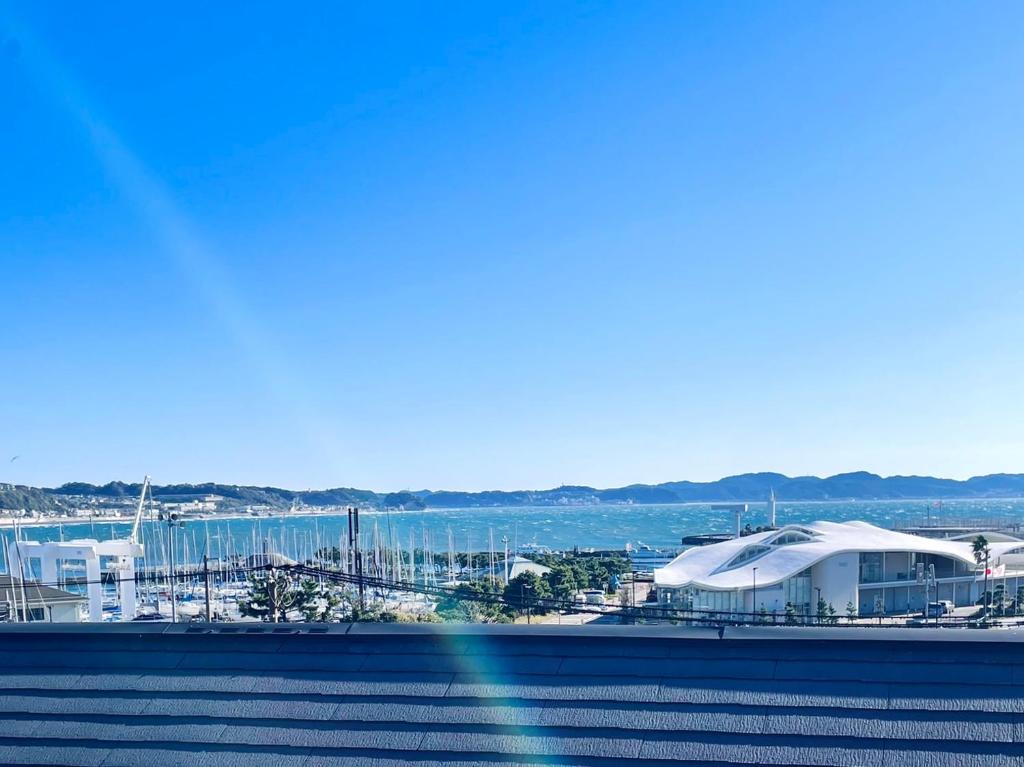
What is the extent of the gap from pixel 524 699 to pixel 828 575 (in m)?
50.6

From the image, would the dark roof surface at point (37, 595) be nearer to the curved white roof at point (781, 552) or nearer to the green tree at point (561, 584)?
the green tree at point (561, 584)

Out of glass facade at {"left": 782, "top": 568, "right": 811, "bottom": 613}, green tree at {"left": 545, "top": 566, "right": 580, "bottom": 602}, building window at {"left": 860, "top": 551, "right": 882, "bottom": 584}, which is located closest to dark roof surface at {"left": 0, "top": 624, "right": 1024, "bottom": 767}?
green tree at {"left": 545, "top": 566, "right": 580, "bottom": 602}

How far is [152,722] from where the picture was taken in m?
6.04

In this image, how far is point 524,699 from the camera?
577 centimetres

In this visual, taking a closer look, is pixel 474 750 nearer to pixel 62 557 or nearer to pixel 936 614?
pixel 62 557

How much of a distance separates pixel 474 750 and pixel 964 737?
A: 2.93 m

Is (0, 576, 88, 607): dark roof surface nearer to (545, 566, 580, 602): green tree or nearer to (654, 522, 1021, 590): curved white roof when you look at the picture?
(545, 566, 580, 602): green tree

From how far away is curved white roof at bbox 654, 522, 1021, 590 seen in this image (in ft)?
169

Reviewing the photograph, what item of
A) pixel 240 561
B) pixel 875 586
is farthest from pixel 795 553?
pixel 240 561

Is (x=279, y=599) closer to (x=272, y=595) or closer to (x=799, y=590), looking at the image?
(x=272, y=595)

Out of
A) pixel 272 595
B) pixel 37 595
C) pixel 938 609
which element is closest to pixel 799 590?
pixel 938 609

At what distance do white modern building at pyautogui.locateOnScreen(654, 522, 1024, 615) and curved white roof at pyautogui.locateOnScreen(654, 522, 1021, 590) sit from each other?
0.20 ft

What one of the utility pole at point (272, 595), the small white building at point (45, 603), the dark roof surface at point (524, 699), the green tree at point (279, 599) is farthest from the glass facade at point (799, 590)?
the dark roof surface at point (524, 699)

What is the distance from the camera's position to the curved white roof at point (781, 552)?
5144 cm
